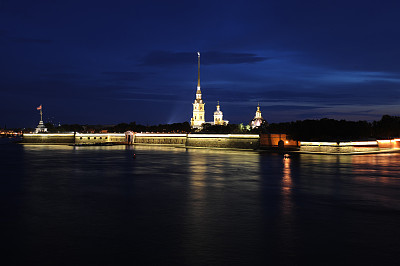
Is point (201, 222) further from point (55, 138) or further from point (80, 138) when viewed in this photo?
point (55, 138)

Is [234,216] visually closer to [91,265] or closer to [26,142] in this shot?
[91,265]

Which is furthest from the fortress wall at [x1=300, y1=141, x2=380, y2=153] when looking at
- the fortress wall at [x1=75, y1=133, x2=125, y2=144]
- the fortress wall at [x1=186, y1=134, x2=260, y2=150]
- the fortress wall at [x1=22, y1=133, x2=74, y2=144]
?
the fortress wall at [x1=22, y1=133, x2=74, y2=144]

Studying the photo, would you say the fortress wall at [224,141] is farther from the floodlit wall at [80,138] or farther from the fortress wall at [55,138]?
the fortress wall at [55,138]

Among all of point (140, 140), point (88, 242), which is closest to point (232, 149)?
point (140, 140)

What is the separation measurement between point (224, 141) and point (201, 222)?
78501 millimetres

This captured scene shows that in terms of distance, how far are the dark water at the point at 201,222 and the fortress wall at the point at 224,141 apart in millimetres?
54430

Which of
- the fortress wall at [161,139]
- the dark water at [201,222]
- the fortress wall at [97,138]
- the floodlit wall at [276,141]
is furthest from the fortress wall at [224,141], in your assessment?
the dark water at [201,222]

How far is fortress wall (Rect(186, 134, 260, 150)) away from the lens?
89.1m

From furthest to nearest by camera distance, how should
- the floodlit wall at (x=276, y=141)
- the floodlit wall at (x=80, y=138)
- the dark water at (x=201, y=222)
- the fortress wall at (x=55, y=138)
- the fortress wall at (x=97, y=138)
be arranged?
the fortress wall at (x=55, y=138) → the floodlit wall at (x=80, y=138) → the fortress wall at (x=97, y=138) → the floodlit wall at (x=276, y=141) → the dark water at (x=201, y=222)

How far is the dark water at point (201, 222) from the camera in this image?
1378 centimetres

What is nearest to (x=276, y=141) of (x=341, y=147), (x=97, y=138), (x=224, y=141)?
(x=224, y=141)

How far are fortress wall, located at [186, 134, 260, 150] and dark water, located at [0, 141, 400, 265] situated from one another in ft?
179

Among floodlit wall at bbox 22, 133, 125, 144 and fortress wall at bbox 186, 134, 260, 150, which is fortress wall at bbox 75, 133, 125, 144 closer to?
floodlit wall at bbox 22, 133, 125, 144

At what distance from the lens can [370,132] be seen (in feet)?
401
